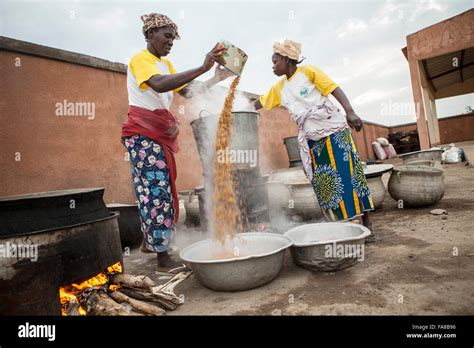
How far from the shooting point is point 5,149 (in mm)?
3607

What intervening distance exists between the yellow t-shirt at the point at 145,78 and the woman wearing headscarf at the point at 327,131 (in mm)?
1171

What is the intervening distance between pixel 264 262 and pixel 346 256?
2.20 ft

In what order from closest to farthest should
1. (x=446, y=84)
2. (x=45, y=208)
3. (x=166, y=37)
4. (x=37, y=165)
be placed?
(x=45, y=208), (x=166, y=37), (x=37, y=165), (x=446, y=84)

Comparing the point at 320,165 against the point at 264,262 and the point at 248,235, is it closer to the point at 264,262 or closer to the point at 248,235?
the point at 248,235

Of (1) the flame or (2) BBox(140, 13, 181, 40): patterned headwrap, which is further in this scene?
(2) BBox(140, 13, 181, 40): patterned headwrap

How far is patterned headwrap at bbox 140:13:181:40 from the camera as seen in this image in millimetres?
2775

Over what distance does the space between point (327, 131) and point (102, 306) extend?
249cm

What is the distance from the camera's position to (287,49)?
3.07 metres

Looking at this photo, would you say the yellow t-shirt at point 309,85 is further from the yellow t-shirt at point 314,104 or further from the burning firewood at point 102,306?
the burning firewood at point 102,306

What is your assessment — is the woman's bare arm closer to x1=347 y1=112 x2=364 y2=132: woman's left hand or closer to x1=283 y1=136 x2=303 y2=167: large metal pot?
x1=347 y1=112 x2=364 y2=132: woman's left hand

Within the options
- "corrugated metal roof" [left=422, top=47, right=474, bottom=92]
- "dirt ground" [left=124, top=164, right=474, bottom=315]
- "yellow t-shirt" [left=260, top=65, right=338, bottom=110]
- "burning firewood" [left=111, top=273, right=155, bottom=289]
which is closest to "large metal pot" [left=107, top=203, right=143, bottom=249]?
"dirt ground" [left=124, top=164, right=474, bottom=315]

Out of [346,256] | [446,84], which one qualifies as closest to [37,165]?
[346,256]

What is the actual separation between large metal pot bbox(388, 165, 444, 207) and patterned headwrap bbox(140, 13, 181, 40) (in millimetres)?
3644

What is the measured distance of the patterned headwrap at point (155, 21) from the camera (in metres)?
2.78
